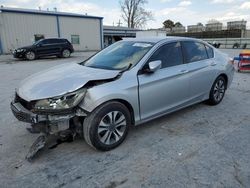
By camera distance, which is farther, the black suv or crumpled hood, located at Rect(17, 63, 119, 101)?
the black suv

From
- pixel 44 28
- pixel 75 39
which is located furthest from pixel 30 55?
pixel 75 39

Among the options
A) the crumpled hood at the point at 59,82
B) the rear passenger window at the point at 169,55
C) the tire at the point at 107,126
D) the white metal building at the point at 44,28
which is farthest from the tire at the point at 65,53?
the tire at the point at 107,126

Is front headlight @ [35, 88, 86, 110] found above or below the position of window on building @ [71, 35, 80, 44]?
below

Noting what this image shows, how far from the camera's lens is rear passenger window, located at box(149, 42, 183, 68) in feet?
11.6

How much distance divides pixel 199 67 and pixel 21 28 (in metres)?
22.5

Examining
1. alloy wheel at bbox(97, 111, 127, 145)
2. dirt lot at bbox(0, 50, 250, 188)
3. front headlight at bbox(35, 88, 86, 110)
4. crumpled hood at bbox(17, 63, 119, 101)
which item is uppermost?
crumpled hood at bbox(17, 63, 119, 101)

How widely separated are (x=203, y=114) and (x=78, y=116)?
8.90 ft

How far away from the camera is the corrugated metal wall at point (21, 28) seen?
21.1 metres

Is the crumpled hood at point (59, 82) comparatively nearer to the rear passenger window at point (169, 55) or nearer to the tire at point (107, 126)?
the tire at point (107, 126)

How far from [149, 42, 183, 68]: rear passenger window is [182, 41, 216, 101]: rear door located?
175 millimetres

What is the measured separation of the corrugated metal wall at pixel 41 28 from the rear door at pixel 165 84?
2211 centimetres

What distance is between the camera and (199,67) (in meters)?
4.12

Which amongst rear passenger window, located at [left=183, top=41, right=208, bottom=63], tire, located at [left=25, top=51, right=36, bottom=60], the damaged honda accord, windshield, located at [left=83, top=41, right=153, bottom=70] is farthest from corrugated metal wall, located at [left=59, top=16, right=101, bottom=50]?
rear passenger window, located at [left=183, top=41, right=208, bottom=63]

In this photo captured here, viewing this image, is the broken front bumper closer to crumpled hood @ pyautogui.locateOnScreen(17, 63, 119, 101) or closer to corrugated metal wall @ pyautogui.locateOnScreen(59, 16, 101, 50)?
crumpled hood @ pyautogui.locateOnScreen(17, 63, 119, 101)
